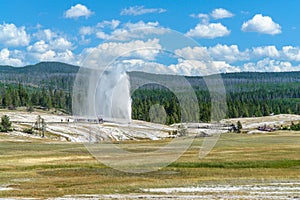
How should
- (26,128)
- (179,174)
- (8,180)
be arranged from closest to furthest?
(8,180) < (179,174) < (26,128)

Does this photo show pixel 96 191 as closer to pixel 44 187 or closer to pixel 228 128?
pixel 44 187

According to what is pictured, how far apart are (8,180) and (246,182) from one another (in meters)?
20.7

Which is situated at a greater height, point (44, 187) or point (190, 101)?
point (190, 101)

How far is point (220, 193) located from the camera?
123 feet

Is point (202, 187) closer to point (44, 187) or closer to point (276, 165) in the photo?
point (44, 187)

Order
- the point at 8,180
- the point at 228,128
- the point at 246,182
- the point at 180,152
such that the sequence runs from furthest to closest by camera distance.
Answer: the point at 228,128, the point at 180,152, the point at 8,180, the point at 246,182

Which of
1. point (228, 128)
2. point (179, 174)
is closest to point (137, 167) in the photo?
point (179, 174)

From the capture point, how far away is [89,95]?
72688 mm

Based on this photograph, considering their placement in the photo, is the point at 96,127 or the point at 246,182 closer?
the point at 246,182

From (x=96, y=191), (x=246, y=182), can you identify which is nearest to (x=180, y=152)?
(x=246, y=182)

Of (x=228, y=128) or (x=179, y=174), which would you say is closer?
(x=179, y=174)

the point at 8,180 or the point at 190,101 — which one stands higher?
the point at 190,101

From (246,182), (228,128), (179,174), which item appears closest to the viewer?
(246,182)

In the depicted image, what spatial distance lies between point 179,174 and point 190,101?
12564 mm
